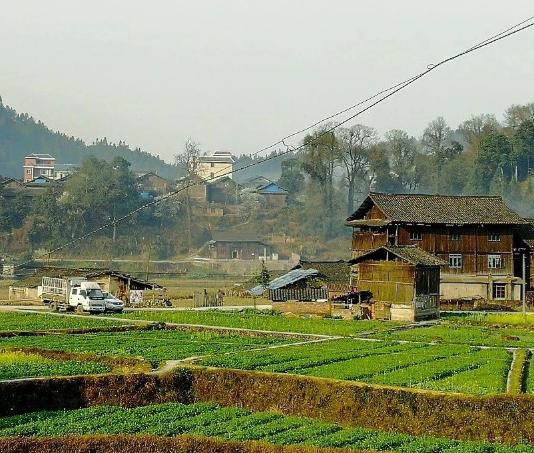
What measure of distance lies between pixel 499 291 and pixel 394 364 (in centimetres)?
3473

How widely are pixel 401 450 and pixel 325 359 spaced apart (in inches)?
397

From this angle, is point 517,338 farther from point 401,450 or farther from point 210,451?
point 210,451

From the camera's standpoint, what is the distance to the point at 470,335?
3728 centimetres

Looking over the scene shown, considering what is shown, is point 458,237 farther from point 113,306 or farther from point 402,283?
point 113,306

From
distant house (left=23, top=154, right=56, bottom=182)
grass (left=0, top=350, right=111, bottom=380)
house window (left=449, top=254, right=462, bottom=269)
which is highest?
distant house (left=23, top=154, right=56, bottom=182)

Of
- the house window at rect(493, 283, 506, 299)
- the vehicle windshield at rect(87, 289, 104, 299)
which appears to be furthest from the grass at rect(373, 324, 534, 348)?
the house window at rect(493, 283, 506, 299)

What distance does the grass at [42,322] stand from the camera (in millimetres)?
38000

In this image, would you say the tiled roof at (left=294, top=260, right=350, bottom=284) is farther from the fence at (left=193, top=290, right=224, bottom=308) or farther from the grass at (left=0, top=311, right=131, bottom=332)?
the grass at (left=0, top=311, right=131, bottom=332)

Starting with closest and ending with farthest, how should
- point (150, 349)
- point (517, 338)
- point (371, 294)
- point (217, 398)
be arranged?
point (217, 398)
point (150, 349)
point (517, 338)
point (371, 294)

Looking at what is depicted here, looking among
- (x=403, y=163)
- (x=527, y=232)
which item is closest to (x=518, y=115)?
(x=403, y=163)

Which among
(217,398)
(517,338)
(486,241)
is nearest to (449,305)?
(486,241)

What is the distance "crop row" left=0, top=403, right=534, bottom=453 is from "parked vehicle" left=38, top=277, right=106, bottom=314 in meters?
27.5

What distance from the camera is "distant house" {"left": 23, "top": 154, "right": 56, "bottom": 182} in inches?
6240

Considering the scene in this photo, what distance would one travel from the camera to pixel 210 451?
52.5ft
